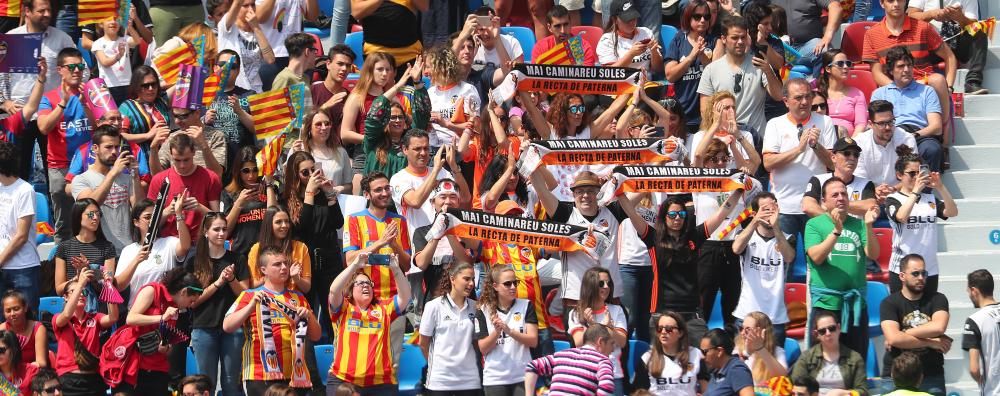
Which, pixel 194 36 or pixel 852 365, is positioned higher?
pixel 194 36

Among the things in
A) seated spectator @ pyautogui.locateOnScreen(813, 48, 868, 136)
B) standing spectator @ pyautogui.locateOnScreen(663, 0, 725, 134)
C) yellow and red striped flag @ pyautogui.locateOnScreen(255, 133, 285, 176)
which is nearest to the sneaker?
seated spectator @ pyautogui.locateOnScreen(813, 48, 868, 136)

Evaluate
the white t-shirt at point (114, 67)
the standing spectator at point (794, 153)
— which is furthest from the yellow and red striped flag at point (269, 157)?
the standing spectator at point (794, 153)

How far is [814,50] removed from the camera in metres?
17.7

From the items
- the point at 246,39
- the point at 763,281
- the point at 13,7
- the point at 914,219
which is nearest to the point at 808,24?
the point at 914,219

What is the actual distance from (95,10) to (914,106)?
7534 mm

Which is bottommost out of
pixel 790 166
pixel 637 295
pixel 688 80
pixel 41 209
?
pixel 637 295

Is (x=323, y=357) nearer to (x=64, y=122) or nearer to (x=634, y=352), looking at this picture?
(x=634, y=352)

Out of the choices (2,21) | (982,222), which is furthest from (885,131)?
(2,21)

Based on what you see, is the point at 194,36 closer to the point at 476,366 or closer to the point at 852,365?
the point at 476,366

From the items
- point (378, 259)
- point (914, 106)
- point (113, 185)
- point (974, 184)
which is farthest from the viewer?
point (974, 184)

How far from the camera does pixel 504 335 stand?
13.2 m

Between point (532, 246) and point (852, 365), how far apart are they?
2521 mm

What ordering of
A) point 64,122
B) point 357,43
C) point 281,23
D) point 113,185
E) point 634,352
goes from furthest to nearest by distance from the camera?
point 357,43, point 281,23, point 64,122, point 113,185, point 634,352

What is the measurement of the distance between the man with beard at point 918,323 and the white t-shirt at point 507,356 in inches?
106
